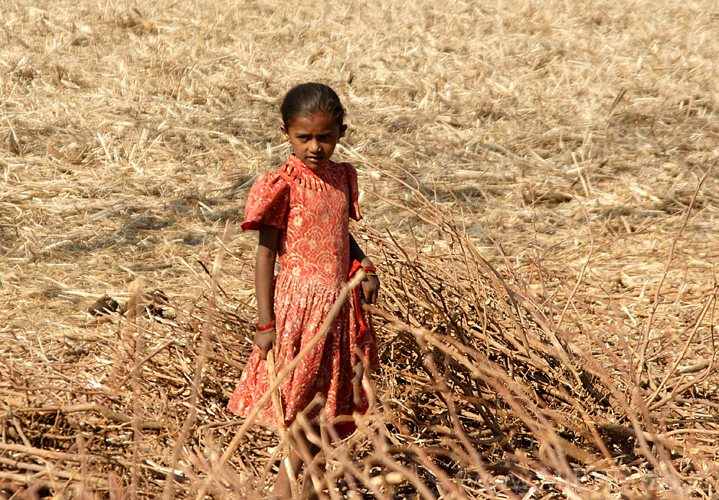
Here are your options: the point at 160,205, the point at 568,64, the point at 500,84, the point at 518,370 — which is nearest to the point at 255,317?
the point at 518,370

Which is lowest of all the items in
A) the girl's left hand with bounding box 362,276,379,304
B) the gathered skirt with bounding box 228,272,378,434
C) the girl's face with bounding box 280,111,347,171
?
the gathered skirt with bounding box 228,272,378,434

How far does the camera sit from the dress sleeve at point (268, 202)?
197cm

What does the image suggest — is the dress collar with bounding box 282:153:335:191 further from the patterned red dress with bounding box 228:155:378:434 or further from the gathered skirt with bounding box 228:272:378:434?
the gathered skirt with bounding box 228:272:378:434

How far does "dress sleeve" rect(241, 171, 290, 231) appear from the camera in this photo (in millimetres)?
1973

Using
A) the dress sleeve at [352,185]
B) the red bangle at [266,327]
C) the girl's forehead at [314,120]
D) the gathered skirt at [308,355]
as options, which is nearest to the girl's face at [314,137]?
→ the girl's forehead at [314,120]

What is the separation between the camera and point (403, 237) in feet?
14.1

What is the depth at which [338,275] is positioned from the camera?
6.88 ft

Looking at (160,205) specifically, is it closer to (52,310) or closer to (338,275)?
(52,310)

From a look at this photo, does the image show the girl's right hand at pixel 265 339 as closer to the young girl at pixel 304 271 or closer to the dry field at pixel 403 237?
the young girl at pixel 304 271

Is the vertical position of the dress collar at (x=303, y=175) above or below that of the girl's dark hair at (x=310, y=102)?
below

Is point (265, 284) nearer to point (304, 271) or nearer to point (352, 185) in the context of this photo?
point (304, 271)

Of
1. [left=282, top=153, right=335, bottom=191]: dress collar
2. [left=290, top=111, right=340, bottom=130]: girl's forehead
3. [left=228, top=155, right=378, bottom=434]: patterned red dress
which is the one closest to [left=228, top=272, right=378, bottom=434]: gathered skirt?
[left=228, top=155, right=378, bottom=434]: patterned red dress

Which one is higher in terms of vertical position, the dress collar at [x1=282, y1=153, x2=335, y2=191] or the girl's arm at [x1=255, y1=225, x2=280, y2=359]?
the dress collar at [x1=282, y1=153, x2=335, y2=191]

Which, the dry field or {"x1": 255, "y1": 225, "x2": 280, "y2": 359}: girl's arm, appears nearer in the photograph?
{"x1": 255, "y1": 225, "x2": 280, "y2": 359}: girl's arm
